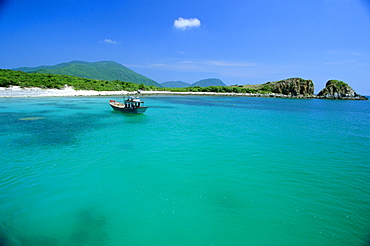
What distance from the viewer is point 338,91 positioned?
115 m

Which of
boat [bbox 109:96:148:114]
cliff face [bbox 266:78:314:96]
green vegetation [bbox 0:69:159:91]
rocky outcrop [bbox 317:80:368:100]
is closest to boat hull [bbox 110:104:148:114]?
boat [bbox 109:96:148:114]

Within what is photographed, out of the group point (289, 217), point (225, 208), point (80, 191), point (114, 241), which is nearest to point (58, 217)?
point (80, 191)

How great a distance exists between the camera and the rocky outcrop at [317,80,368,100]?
114750 mm

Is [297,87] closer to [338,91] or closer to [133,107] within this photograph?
[338,91]

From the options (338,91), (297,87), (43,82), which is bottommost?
(43,82)

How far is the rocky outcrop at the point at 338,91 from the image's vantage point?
115 metres

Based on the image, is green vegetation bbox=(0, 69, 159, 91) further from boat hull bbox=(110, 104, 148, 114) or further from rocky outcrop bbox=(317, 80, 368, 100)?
rocky outcrop bbox=(317, 80, 368, 100)

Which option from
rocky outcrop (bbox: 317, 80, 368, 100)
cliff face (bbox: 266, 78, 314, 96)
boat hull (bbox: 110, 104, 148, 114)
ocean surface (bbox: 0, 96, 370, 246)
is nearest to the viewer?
ocean surface (bbox: 0, 96, 370, 246)

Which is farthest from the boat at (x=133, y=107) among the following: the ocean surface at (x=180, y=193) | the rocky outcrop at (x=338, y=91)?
the rocky outcrop at (x=338, y=91)

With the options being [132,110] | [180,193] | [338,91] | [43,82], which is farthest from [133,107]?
[338,91]

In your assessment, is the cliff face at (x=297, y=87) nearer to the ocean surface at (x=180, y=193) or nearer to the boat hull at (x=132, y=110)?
the boat hull at (x=132, y=110)

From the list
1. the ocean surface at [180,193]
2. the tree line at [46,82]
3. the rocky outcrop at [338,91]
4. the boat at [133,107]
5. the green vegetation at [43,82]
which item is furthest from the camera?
the rocky outcrop at [338,91]

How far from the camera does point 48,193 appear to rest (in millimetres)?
8586

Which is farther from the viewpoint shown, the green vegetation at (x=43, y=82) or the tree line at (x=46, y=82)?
the tree line at (x=46, y=82)
